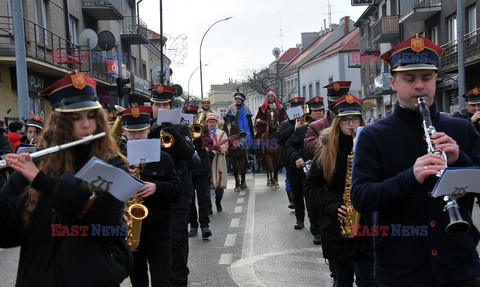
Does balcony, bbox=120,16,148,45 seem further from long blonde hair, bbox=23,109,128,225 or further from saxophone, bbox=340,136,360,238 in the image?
long blonde hair, bbox=23,109,128,225

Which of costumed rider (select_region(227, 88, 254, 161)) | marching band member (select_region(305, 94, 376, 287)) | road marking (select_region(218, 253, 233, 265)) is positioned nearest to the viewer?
marching band member (select_region(305, 94, 376, 287))

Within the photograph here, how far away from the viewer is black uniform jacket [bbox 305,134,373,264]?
4.92 metres

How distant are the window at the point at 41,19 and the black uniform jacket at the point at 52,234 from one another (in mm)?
18757

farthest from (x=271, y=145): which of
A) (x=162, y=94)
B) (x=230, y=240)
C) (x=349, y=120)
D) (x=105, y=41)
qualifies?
(x=349, y=120)

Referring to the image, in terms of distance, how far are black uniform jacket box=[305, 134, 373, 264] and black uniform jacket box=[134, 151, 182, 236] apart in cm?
117

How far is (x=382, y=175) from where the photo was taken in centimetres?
315

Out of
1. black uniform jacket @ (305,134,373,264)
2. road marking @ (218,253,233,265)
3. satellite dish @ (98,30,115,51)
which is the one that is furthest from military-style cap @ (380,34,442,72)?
satellite dish @ (98,30,115,51)

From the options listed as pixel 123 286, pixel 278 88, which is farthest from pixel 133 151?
pixel 278 88

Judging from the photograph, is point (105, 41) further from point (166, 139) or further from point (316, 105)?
point (166, 139)

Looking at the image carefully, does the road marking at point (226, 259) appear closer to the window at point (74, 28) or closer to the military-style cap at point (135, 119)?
the military-style cap at point (135, 119)

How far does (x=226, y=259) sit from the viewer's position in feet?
26.1

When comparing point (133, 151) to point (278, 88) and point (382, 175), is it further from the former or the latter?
point (278, 88)

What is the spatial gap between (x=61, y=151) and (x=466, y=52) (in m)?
26.1

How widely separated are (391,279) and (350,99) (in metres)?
2.58
